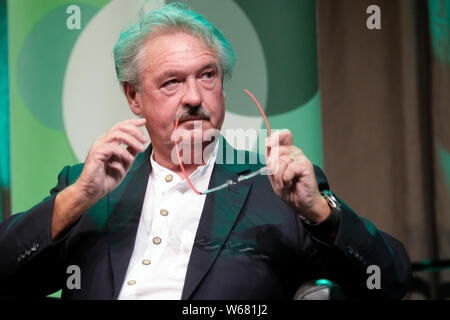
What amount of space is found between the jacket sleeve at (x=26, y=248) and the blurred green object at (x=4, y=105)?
677mm

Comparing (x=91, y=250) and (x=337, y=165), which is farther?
(x=337, y=165)

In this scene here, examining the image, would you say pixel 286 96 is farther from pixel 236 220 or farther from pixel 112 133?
pixel 112 133

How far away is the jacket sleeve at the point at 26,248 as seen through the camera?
1463mm

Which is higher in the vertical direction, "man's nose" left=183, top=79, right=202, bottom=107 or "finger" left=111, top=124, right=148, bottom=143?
"man's nose" left=183, top=79, right=202, bottom=107

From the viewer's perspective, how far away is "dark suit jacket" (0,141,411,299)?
1.38m

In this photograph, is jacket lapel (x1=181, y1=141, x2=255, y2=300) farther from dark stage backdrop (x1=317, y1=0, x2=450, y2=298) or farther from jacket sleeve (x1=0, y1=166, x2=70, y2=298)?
dark stage backdrop (x1=317, y1=0, x2=450, y2=298)

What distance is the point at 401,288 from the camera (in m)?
1.42

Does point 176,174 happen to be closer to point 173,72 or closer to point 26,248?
point 173,72

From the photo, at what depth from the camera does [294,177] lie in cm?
129

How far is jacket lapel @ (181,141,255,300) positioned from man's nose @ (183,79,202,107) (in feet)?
0.82

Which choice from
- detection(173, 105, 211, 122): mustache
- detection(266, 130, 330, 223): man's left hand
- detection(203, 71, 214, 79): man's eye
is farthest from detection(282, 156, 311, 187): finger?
detection(203, 71, 214, 79): man's eye

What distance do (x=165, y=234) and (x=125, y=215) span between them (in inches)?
6.2

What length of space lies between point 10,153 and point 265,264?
1.39m
